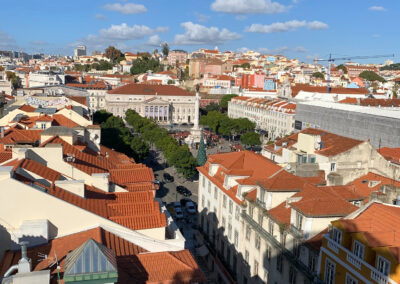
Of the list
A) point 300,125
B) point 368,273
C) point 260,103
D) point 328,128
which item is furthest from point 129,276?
point 260,103

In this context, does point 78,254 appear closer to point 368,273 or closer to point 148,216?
point 148,216

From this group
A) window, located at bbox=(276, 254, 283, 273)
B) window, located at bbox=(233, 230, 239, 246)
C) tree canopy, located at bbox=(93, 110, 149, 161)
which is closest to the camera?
window, located at bbox=(276, 254, 283, 273)

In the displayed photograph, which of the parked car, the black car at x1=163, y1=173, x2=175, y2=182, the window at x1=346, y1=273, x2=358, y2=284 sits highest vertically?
the window at x1=346, y1=273, x2=358, y2=284

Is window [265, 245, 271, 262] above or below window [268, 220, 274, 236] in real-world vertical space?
below

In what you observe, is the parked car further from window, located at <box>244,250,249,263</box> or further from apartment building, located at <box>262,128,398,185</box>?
window, located at <box>244,250,249,263</box>

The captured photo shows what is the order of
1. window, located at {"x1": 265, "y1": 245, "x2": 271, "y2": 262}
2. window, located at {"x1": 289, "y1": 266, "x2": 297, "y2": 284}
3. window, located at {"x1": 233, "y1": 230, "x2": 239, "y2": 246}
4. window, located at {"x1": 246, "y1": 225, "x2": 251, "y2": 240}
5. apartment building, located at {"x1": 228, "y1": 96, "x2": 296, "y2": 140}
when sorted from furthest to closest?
apartment building, located at {"x1": 228, "y1": 96, "x2": 296, "y2": 140} < window, located at {"x1": 233, "y1": 230, "x2": 239, "y2": 246} < window, located at {"x1": 246, "y1": 225, "x2": 251, "y2": 240} < window, located at {"x1": 265, "y1": 245, "x2": 271, "y2": 262} < window, located at {"x1": 289, "y1": 266, "x2": 297, "y2": 284}

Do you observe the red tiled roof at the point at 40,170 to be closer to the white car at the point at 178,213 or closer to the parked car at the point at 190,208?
the white car at the point at 178,213

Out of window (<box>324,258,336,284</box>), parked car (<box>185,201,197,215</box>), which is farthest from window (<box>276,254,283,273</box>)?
parked car (<box>185,201,197,215</box>)

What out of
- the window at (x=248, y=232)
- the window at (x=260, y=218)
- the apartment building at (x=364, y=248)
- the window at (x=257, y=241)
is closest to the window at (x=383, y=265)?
the apartment building at (x=364, y=248)

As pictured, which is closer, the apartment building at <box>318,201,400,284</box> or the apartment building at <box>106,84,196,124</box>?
the apartment building at <box>318,201,400,284</box>
